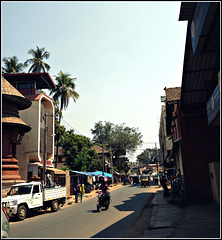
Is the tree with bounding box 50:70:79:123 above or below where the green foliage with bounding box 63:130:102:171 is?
above

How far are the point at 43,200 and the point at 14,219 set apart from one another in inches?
87.9

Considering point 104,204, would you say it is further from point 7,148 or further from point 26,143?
point 26,143

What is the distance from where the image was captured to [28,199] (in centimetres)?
1429

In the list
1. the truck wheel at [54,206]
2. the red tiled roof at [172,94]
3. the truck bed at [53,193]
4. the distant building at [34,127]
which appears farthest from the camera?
the distant building at [34,127]

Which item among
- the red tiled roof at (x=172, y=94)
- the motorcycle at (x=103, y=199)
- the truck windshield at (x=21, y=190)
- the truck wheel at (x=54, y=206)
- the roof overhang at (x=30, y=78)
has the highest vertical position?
the roof overhang at (x=30, y=78)

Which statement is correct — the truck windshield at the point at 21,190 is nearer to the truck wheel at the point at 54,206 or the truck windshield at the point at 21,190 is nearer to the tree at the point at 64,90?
the truck wheel at the point at 54,206

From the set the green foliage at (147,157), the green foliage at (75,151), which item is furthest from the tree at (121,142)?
the green foliage at (147,157)

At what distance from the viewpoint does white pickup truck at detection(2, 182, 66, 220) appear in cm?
1331

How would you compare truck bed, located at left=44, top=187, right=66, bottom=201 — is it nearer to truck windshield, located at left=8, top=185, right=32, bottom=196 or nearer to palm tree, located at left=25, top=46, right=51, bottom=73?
truck windshield, located at left=8, top=185, right=32, bottom=196

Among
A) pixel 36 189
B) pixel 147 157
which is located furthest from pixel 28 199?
pixel 147 157

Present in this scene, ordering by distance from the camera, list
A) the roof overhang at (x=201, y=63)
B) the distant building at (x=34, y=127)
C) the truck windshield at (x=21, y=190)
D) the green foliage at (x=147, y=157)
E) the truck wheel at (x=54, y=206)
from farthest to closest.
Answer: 1. the green foliage at (x=147, y=157)
2. the distant building at (x=34, y=127)
3. the truck wheel at (x=54, y=206)
4. the truck windshield at (x=21, y=190)
5. the roof overhang at (x=201, y=63)

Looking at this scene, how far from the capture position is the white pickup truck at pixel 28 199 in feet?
43.7

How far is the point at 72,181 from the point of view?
33750mm

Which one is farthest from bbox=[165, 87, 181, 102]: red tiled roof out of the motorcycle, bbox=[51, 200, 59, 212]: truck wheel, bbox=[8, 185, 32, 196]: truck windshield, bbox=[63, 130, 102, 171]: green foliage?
bbox=[63, 130, 102, 171]: green foliage
